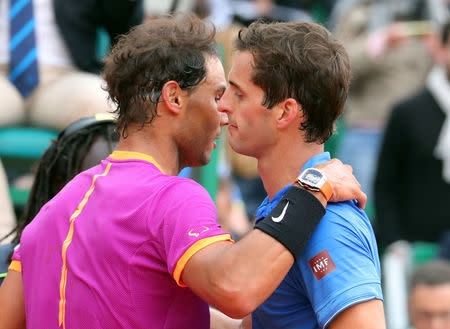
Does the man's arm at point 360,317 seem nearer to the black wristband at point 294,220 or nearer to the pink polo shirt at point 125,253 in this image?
the black wristband at point 294,220

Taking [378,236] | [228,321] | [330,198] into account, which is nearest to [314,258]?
[330,198]

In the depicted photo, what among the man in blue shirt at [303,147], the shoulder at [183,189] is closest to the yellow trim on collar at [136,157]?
the shoulder at [183,189]

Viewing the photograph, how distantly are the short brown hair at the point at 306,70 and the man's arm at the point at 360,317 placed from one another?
0.53 metres

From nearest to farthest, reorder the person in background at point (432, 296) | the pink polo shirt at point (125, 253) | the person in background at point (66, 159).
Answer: the pink polo shirt at point (125, 253) → the person in background at point (66, 159) → the person in background at point (432, 296)

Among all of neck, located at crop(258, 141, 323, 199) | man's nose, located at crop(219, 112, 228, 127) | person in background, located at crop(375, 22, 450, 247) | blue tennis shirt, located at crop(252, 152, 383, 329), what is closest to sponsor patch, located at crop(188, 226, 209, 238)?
blue tennis shirt, located at crop(252, 152, 383, 329)

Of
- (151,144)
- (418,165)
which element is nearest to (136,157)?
(151,144)

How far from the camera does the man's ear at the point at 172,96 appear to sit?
227 centimetres

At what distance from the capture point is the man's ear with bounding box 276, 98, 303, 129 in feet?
7.15

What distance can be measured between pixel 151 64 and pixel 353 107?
13.7 ft

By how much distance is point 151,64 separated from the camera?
2279 mm

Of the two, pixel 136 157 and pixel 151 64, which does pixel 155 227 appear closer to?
pixel 136 157

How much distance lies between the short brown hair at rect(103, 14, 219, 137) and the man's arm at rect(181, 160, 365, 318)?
0.54 meters

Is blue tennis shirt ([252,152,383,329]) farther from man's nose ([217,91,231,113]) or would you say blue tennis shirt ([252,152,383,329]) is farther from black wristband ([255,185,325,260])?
man's nose ([217,91,231,113])

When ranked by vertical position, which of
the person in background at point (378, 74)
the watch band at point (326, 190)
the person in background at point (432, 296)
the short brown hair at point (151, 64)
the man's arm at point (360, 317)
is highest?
the short brown hair at point (151, 64)
